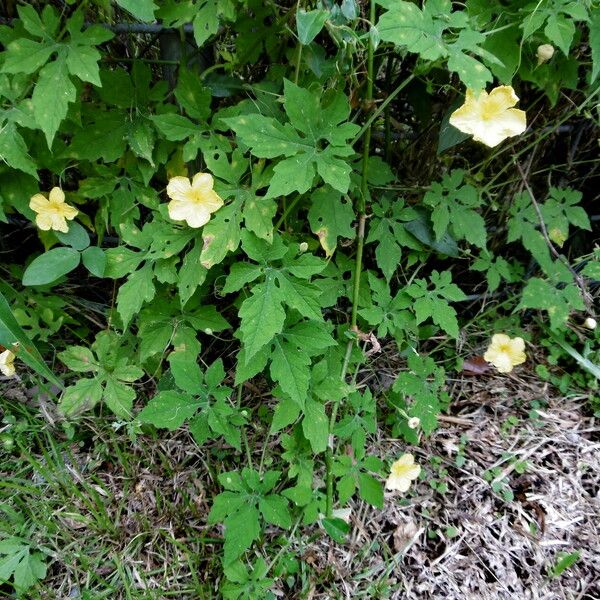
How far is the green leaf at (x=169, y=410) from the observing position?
55.3 inches

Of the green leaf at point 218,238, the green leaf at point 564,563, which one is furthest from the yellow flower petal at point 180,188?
the green leaf at point 564,563

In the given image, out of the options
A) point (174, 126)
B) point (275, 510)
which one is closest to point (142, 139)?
point (174, 126)

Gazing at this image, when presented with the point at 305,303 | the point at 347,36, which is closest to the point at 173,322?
the point at 305,303

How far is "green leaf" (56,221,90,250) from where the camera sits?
5.10ft

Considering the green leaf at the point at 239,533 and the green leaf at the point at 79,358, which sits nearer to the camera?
the green leaf at the point at 239,533

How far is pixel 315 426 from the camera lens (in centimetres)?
138

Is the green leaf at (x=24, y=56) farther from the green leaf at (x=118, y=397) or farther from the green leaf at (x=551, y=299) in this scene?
the green leaf at (x=551, y=299)

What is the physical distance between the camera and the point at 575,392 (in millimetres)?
1996

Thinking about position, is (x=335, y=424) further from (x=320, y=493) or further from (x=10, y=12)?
(x=10, y=12)

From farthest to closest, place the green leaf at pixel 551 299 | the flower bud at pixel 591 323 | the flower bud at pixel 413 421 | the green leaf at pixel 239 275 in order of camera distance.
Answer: the flower bud at pixel 591 323 < the green leaf at pixel 551 299 < the flower bud at pixel 413 421 < the green leaf at pixel 239 275

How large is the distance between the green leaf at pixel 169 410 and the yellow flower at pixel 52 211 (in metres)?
0.59

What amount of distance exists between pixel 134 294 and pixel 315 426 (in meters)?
0.62

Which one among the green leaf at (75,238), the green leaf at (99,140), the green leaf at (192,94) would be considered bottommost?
the green leaf at (75,238)

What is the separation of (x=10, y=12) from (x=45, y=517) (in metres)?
1.53
